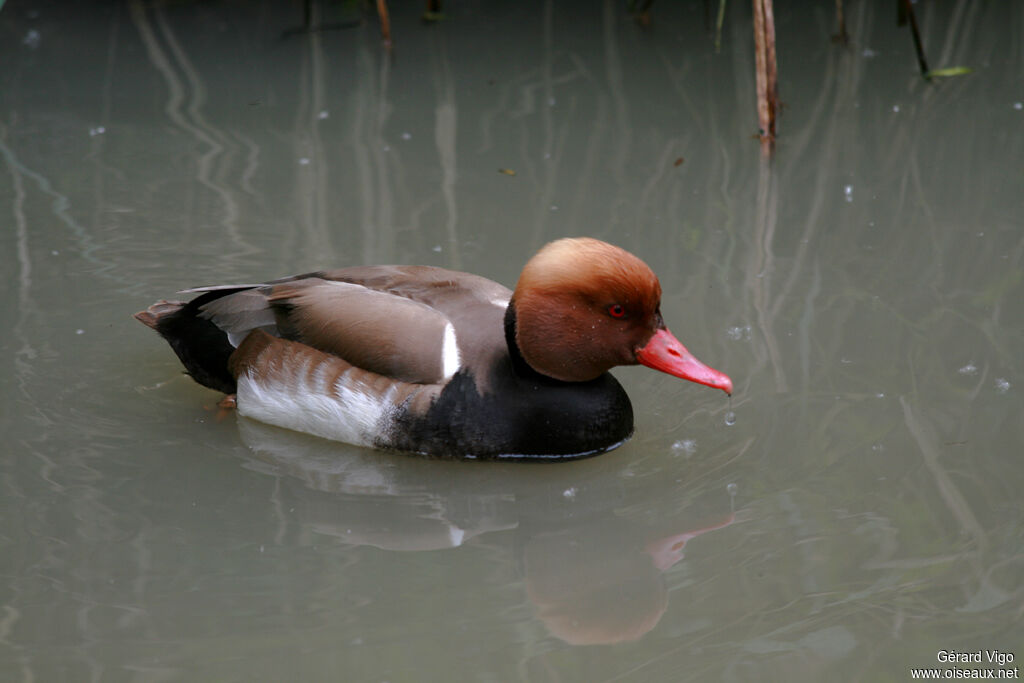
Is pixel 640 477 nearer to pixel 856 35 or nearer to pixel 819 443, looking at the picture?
pixel 819 443

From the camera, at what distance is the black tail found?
4.72m

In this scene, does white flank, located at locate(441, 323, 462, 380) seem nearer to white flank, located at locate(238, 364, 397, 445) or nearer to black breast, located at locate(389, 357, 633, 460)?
black breast, located at locate(389, 357, 633, 460)

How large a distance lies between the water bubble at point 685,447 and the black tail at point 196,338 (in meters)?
1.73

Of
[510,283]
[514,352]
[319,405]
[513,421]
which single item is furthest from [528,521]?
[510,283]

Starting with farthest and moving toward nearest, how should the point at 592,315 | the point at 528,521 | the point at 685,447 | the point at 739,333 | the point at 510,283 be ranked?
the point at 510,283
the point at 739,333
the point at 685,447
the point at 592,315
the point at 528,521

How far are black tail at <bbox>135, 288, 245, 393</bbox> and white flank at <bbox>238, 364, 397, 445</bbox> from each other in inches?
5.8

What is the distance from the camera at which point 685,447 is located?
14.5 feet

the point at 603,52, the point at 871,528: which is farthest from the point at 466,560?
the point at 603,52

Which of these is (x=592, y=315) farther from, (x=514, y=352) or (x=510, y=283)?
(x=510, y=283)

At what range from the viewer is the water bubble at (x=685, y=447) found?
4.38m

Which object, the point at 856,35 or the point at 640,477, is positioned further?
the point at 856,35

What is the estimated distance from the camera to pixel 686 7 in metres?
9.59

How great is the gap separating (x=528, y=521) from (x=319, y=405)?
0.94 m

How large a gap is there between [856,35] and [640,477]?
227 inches
